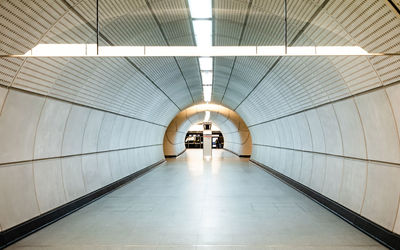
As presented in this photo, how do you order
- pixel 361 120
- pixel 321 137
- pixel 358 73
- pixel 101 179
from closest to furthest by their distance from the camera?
pixel 358 73 < pixel 361 120 < pixel 321 137 < pixel 101 179

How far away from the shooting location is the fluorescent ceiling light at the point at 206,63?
36.1 feet

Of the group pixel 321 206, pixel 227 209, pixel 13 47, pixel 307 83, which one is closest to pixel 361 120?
pixel 307 83

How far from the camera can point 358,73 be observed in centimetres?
533

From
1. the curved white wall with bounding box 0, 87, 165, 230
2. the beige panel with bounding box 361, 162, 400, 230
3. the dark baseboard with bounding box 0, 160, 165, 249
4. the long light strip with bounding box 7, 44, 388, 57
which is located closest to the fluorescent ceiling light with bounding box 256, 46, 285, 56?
the long light strip with bounding box 7, 44, 388, 57

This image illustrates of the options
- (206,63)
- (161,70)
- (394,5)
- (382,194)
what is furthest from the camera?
(206,63)

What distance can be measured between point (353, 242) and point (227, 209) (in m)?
3.03

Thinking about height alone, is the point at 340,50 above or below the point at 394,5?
below

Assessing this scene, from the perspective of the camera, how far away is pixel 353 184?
621 centimetres

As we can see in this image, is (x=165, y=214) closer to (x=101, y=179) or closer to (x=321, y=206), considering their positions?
(x=101, y=179)

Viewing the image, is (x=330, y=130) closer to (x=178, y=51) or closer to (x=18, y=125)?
(x=178, y=51)

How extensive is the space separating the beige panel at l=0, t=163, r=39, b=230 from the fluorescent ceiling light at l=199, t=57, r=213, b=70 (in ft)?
24.2

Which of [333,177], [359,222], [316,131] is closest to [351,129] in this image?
[333,177]

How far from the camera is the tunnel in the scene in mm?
4480

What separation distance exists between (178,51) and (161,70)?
20.7ft
